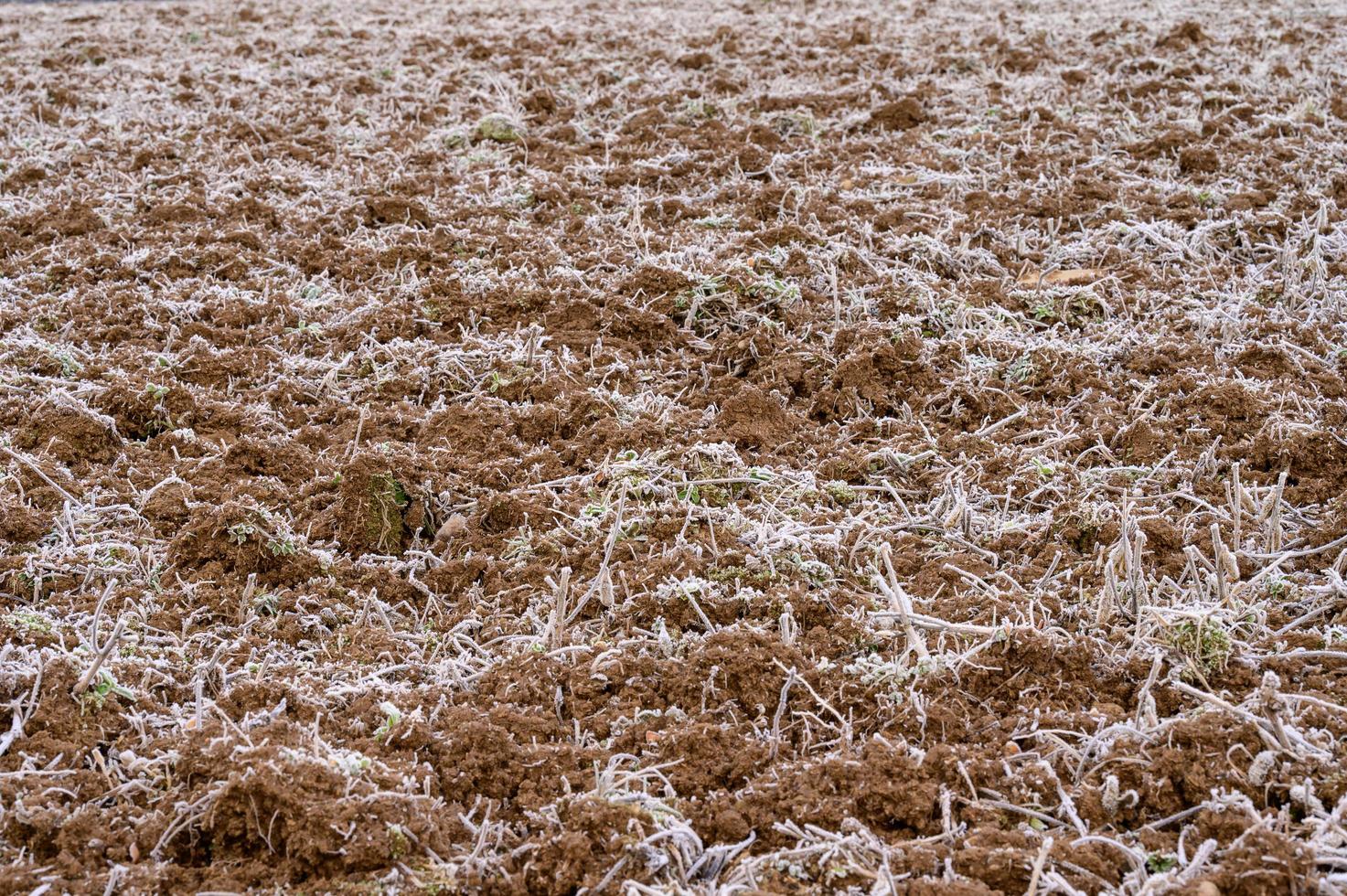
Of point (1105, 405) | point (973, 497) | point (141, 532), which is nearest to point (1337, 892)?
point (973, 497)

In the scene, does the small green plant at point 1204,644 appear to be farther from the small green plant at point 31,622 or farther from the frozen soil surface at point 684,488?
the small green plant at point 31,622

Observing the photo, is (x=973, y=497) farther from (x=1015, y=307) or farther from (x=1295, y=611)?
(x=1015, y=307)

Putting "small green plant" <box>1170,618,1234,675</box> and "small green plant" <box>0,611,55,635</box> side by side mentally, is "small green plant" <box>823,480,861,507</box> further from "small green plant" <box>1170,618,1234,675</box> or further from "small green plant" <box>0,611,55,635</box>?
"small green plant" <box>0,611,55,635</box>

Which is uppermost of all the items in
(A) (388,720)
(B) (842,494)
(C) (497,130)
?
(C) (497,130)

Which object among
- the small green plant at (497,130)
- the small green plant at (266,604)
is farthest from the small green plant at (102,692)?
the small green plant at (497,130)

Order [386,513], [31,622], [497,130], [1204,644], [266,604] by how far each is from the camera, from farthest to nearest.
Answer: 1. [497,130]
2. [386,513]
3. [266,604]
4. [31,622]
5. [1204,644]

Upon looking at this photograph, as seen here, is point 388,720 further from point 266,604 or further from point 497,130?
point 497,130

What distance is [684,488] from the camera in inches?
115

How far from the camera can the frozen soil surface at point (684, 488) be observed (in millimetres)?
1930

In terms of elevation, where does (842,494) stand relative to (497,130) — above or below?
below

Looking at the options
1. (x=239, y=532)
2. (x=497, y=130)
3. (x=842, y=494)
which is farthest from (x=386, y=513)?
(x=497, y=130)

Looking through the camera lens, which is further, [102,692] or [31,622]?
[31,622]

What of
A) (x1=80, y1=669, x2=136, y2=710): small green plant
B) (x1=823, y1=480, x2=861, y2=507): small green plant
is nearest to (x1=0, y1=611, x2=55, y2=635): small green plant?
(x1=80, y1=669, x2=136, y2=710): small green plant

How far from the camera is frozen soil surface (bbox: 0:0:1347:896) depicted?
1930 mm
